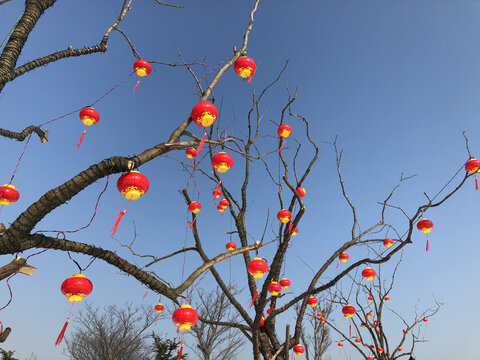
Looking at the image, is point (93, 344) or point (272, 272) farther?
point (93, 344)

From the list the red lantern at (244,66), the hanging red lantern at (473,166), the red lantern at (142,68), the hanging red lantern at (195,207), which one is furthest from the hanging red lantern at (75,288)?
the hanging red lantern at (473,166)

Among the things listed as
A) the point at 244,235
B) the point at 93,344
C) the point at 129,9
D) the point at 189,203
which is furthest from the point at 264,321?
the point at 93,344

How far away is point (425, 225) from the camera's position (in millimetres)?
6043

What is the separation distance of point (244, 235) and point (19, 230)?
4964 mm

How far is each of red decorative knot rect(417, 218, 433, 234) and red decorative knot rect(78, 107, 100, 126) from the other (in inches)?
254

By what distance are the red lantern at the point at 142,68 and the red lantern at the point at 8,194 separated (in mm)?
2805

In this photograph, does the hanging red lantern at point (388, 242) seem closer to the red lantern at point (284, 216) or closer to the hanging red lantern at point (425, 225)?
the hanging red lantern at point (425, 225)

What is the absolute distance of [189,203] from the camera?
22.5ft

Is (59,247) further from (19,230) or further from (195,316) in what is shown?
(195,316)

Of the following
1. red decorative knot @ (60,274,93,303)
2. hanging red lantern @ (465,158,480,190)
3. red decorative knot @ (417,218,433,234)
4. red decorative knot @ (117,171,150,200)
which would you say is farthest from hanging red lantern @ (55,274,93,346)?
hanging red lantern @ (465,158,480,190)

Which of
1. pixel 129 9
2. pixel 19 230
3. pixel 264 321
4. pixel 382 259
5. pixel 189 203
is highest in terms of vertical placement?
pixel 129 9

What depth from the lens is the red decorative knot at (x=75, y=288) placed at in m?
3.10

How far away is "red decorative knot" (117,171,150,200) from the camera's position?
2.85m

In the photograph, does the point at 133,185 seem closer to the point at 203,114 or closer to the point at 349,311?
the point at 203,114
